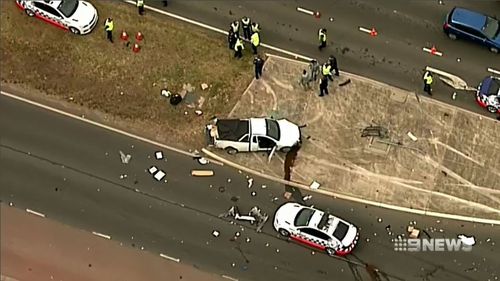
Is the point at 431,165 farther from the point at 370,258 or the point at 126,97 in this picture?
the point at 126,97

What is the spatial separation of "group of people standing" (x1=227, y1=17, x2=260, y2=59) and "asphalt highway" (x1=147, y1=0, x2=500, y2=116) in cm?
82

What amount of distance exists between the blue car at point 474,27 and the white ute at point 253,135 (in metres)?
9.71

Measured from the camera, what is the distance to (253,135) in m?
37.9

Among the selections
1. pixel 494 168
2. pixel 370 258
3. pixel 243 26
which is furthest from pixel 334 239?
pixel 243 26

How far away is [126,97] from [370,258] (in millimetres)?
13719

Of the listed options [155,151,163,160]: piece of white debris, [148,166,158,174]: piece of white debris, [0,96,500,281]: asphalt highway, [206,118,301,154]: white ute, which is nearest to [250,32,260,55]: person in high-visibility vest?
[206,118,301,154]: white ute

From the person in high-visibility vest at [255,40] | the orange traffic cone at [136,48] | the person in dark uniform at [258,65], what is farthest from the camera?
the orange traffic cone at [136,48]

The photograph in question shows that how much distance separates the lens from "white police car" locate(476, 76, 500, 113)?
39344mm

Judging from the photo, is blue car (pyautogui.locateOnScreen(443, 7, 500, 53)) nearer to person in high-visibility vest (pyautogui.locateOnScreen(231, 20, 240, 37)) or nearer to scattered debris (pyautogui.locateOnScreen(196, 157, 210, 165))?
person in high-visibility vest (pyautogui.locateOnScreen(231, 20, 240, 37))

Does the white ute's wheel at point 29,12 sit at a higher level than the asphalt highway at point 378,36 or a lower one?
lower

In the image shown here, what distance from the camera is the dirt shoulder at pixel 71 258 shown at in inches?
1404

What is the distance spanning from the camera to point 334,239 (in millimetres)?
35406

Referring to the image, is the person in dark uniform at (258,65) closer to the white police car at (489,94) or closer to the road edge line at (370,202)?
the road edge line at (370,202)

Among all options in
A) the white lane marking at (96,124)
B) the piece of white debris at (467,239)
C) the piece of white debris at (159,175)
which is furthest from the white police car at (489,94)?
the piece of white debris at (159,175)
